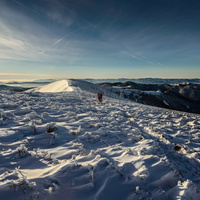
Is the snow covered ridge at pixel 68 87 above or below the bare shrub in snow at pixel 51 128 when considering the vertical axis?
above

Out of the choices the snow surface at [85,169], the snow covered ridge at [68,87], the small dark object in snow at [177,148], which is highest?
the snow covered ridge at [68,87]

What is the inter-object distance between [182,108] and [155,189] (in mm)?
48560

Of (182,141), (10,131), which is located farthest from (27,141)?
(182,141)

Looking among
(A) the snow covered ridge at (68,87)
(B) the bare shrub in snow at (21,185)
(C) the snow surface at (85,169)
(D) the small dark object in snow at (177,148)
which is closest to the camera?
(B) the bare shrub in snow at (21,185)

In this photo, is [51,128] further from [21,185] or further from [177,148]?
[177,148]

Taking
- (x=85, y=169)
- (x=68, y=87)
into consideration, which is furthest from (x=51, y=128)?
(x=68, y=87)

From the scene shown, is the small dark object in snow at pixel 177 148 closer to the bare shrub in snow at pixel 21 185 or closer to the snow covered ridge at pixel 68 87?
the bare shrub in snow at pixel 21 185

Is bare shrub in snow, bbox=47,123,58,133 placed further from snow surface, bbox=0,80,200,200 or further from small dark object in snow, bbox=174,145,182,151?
small dark object in snow, bbox=174,145,182,151

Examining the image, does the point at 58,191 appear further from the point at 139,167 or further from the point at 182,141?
the point at 182,141

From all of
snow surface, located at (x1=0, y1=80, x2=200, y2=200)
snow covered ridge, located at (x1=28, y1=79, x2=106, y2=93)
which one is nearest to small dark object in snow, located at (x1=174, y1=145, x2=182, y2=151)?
snow surface, located at (x1=0, y1=80, x2=200, y2=200)

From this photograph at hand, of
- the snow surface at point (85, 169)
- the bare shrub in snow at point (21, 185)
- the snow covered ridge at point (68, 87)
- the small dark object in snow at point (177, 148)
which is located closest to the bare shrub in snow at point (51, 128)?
the snow surface at point (85, 169)

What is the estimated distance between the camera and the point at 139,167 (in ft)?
9.00

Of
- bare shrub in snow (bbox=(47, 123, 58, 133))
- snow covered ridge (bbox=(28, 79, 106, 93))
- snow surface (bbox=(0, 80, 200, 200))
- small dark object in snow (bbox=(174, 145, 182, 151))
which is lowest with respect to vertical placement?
Answer: small dark object in snow (bbox=(174, 145, 182, 151))

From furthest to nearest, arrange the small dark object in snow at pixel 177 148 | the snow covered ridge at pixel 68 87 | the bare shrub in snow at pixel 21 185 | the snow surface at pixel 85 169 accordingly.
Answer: the snow covered ridge at pixel 68 87 < the small dark object in snow at pixel 177 148 < the snow surface at pixel 85 169 < the bare shrub in snow at pixel 21 185
